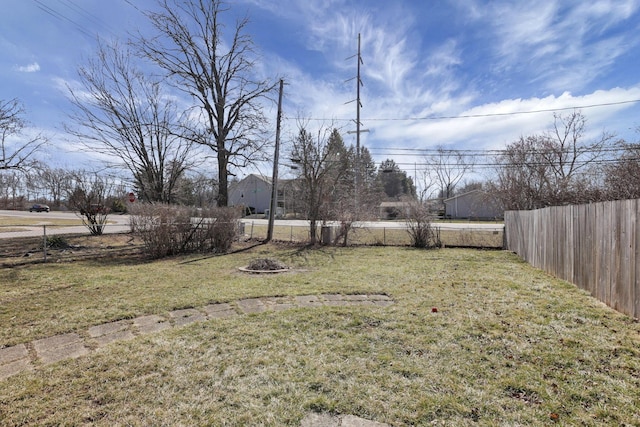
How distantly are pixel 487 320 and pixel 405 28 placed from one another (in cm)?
918

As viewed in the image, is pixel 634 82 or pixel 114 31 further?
pixel 634 82

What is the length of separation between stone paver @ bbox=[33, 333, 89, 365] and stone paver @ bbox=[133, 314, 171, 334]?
0.54 m

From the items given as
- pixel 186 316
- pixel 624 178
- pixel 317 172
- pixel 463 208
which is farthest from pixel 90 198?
pixel 463 208

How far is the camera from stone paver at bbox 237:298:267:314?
13.6ft

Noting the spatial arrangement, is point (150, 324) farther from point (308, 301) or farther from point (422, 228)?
point (422, 228)

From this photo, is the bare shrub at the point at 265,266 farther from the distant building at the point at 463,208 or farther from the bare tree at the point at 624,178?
the distant building at the point at 463,208

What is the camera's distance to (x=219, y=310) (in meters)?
4.14

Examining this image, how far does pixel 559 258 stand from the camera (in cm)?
615

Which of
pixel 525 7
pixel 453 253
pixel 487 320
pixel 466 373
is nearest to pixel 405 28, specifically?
pixel 525 7

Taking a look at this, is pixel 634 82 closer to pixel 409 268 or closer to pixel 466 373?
pixel 409 268

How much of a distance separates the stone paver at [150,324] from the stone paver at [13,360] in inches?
36.3

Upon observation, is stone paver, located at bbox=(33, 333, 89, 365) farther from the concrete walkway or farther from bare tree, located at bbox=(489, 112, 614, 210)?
bare tree, located at bbox=(489, 112, 614, 210)

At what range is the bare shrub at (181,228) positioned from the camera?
8.91 meters

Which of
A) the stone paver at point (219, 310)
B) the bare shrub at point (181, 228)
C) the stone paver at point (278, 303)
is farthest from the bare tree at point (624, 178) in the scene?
the bare shrub at point (181, 228)
